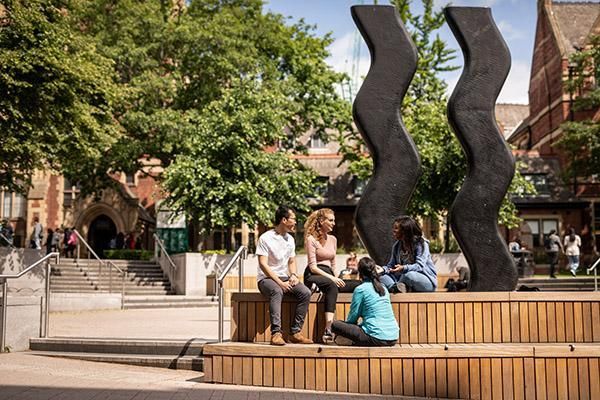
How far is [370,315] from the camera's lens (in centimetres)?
743

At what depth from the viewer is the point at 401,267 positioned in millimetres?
8188

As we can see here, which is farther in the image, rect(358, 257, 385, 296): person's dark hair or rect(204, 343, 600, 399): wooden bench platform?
rect(358, 257, 385, 296): person's dark hair

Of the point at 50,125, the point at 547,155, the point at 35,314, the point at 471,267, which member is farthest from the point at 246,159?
the point at 547,155

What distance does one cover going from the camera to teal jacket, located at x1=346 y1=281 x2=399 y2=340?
7.39 m

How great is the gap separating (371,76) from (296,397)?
4.56 meters

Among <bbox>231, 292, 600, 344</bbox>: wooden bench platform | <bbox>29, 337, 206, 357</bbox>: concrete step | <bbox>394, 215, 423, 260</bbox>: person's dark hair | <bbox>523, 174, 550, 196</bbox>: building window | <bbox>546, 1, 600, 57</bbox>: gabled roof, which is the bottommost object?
<bbox>29, 337, 206, 357</bbox>: concrete step

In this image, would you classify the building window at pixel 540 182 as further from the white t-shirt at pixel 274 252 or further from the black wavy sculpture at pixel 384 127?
the white t-shirt at pixel 274 252

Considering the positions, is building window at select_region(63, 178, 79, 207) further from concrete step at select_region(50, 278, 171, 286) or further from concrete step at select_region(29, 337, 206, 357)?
concrete step at select_region(29, 337, 206, 357)

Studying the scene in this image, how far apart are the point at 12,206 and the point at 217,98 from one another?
19.8 meters

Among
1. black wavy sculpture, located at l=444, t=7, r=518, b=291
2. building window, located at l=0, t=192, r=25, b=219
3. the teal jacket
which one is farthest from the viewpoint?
building window, located at l=0, t=192, r=25, b=219

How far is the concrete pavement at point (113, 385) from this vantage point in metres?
6.84

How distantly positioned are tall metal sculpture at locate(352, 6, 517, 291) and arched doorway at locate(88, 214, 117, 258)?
113ft

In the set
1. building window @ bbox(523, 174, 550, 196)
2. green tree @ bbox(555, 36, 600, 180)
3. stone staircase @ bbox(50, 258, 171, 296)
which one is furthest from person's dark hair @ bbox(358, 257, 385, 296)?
building window @ bbox(523, 174, 550, 196)

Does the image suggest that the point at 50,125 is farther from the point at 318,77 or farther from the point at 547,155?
the point at 547,155
